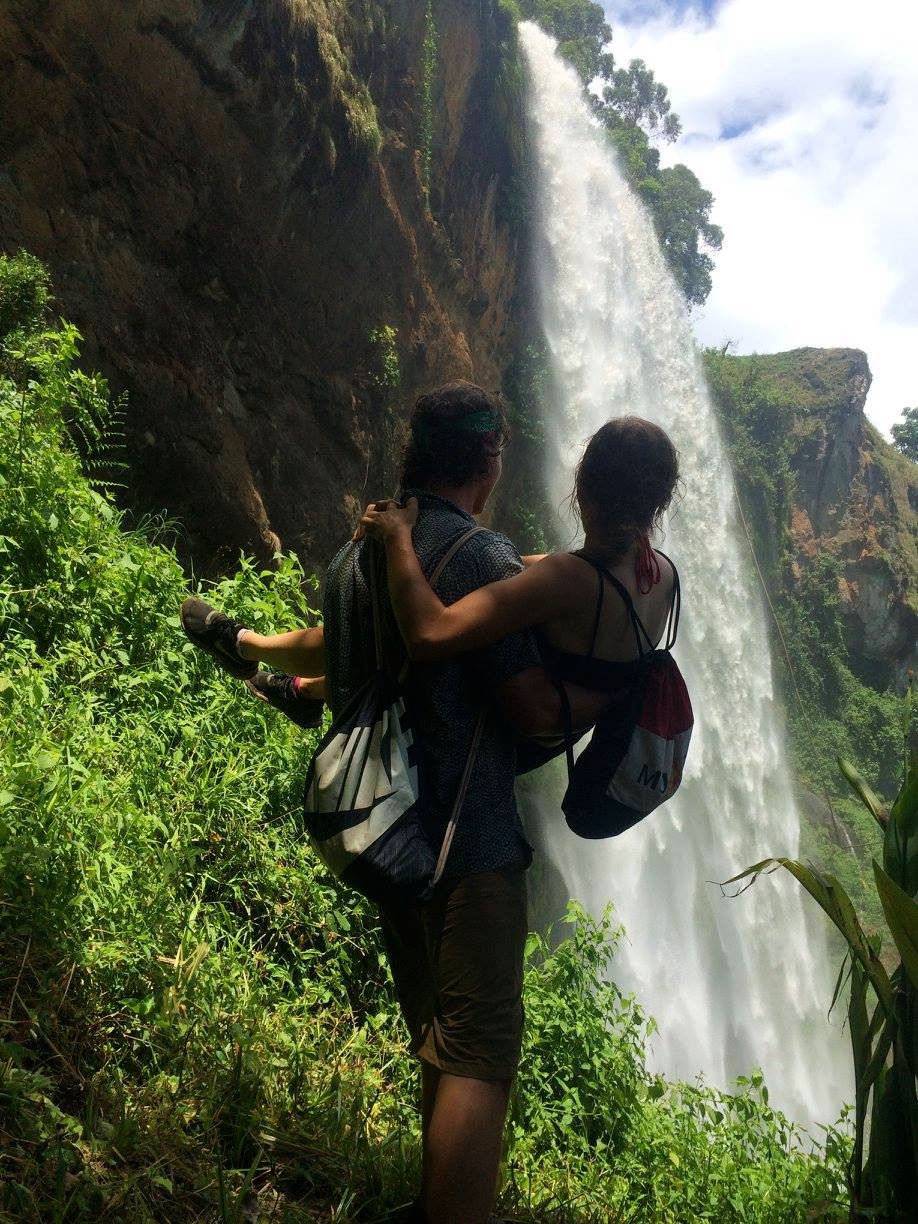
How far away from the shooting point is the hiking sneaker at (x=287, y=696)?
2.35 meters

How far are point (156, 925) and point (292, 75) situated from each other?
7.04 m

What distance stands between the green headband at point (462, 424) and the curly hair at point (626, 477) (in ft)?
0.68

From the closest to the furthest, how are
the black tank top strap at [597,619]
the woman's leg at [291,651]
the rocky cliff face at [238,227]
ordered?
1. the black tank top strap at [597,619]
2. the woman's leg at [291,651]
3. the rocky cliff face at [238,227]

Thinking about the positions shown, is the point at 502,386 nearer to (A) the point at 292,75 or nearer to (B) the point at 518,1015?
(A) the point at 292,75

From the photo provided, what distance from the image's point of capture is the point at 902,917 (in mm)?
1870

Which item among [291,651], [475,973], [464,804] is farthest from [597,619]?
[291,651]

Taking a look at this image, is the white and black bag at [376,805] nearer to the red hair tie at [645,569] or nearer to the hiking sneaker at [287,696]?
the red hair tie at [645,569]

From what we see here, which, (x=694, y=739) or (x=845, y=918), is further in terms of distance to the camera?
(x=694, y=739)

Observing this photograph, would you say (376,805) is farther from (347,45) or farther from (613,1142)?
(347,45)

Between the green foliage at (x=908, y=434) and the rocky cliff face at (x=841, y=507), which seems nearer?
the rocky cliff face at (x=841, y=507)

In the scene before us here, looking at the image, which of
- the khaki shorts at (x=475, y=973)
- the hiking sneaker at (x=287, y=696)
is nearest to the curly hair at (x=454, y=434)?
the hiking sneaker at (x=287, y=696)

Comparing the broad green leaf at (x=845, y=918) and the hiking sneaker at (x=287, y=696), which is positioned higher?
the hiking sneaker at (x=287, y=696)

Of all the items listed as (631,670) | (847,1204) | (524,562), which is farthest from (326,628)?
(847,1204)

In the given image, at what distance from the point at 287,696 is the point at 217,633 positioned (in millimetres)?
254
